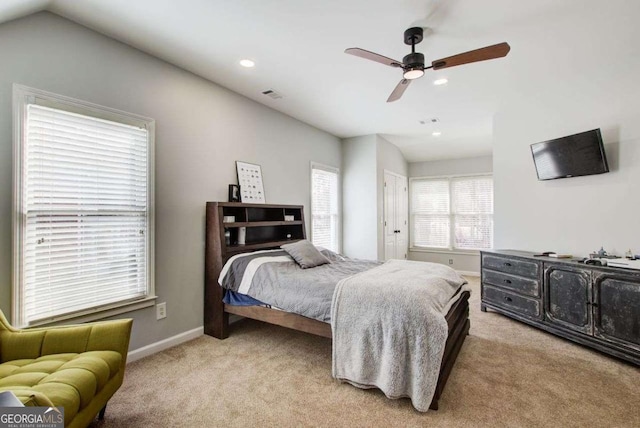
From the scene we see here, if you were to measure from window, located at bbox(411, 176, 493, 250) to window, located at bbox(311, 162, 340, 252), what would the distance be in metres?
2.43

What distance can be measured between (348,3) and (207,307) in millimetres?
3080

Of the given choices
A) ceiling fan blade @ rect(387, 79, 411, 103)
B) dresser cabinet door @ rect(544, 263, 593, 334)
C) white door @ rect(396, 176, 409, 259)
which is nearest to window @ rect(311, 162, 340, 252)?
white door @ rect(396, 176, 409, 259)

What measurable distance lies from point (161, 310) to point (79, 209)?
3.79 feet

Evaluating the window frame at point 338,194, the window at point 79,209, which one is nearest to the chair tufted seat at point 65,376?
the window at point 79,209

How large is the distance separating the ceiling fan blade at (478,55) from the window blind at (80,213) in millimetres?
2644

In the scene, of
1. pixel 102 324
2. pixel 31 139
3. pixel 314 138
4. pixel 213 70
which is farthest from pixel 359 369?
pixel 314 138

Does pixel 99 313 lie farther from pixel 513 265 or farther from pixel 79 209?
pixel 513 265

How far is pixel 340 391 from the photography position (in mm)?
2109

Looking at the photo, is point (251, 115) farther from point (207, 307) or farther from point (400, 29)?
point (207, 307)

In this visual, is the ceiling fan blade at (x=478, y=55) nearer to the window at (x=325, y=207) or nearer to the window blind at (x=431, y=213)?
the window at (x=325, y=207)

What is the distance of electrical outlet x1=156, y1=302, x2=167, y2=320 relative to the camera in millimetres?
2769

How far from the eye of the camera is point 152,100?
108 inches

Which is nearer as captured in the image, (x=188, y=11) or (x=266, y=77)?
(x=188, y=11)

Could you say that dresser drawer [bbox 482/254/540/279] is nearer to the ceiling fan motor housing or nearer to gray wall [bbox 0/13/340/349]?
the ceiling fan motor housing
